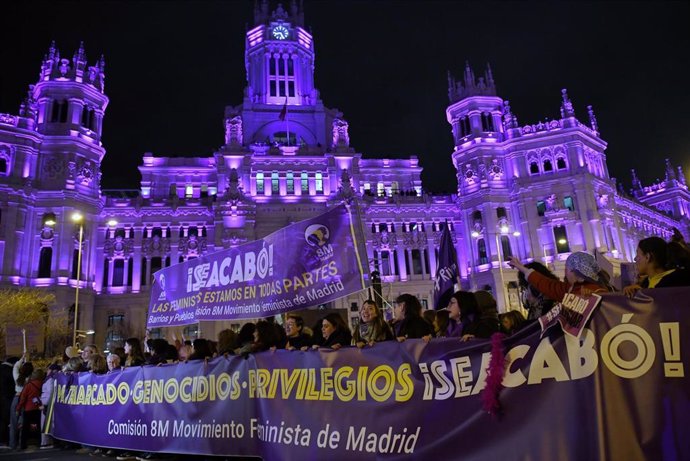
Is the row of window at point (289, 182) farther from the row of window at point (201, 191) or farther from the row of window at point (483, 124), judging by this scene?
the row of window at point (483, 124)

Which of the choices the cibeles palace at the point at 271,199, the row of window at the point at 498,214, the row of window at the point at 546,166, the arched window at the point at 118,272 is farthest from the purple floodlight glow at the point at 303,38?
the arched window at the point at 118,272

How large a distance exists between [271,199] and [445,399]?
5065cm

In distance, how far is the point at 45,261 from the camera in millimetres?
46375

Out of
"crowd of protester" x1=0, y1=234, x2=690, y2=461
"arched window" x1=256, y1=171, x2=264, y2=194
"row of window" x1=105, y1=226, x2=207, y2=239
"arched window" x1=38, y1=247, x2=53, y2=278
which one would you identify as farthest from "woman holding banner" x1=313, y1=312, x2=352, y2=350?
"arched window" x1=256, y1=171, x2=264, y2=194

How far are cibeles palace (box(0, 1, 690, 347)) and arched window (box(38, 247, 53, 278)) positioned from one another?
148mm

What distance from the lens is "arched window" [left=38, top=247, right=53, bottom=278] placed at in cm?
4578

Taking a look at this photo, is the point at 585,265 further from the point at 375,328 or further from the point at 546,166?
the point at 546,166

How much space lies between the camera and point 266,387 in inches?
318

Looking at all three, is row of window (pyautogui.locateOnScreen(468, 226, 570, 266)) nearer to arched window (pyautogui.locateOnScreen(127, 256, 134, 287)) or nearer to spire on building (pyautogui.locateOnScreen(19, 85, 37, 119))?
arched window (pyautogui.locateOnScreen(127, 256, 134, 287))

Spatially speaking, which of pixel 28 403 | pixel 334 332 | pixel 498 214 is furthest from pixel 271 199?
pixel 334 332

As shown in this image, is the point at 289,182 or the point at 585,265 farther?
the point at 289,182

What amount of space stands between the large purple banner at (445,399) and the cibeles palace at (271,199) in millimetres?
40850

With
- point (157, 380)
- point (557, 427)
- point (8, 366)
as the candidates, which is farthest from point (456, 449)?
point (8, 366)

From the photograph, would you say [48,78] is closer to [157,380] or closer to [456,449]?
[157,380]
